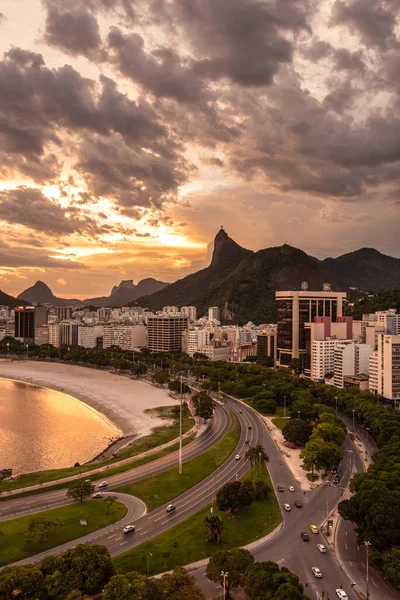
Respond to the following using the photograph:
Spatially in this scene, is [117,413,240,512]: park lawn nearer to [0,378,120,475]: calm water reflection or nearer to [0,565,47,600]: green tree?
[0,565,47,600]: green tree

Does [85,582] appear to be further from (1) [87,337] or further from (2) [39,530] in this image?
(1) [87,337]

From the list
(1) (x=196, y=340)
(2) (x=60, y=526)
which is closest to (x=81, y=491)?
(2) (x=60, y=526)

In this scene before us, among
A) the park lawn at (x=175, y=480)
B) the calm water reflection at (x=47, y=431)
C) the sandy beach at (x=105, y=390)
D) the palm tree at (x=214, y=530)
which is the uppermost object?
the palm tree at (x=214, y=530)

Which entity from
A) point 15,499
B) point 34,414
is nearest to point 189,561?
point 15,499

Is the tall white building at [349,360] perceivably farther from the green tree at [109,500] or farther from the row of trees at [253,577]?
the row of trees at [253,577]

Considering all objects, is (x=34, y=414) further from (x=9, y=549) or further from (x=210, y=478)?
(x=9, y=549)

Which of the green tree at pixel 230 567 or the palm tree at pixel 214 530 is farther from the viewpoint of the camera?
the palm tree at pixel 214 530

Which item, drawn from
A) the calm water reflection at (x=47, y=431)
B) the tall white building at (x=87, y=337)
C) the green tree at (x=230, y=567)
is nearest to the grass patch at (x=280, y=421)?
the calm water reflection at (x=47, y=431)
